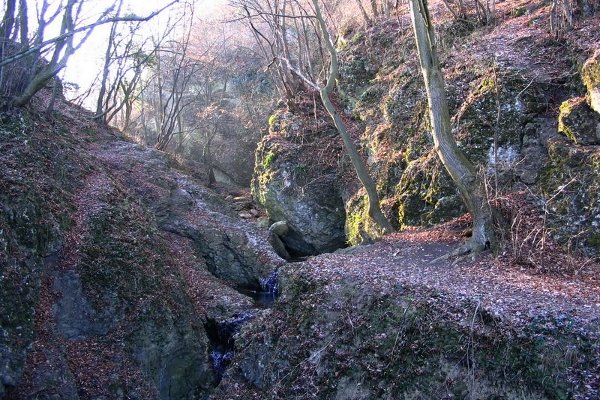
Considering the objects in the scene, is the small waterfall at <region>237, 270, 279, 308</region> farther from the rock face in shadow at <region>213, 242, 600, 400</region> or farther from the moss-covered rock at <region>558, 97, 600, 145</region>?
the moss-covered rock at <region>558, 97, 600, 145</region>

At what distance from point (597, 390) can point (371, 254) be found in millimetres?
5707

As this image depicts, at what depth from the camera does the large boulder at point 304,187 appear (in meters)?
17.0

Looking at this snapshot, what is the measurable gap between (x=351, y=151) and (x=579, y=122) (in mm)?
5198

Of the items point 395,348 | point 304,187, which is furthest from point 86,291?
point 304,187

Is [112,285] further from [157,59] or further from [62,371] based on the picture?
[157,59]

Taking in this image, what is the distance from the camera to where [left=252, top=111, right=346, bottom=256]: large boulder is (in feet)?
55.7

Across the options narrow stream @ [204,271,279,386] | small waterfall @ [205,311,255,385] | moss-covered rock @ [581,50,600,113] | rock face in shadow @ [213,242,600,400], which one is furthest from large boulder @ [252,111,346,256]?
moss-covered rock @ [581,50,600,113]

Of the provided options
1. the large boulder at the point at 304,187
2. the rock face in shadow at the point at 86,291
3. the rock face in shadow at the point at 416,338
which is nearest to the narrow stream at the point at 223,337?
the rock face in shadow at the point at 86,291

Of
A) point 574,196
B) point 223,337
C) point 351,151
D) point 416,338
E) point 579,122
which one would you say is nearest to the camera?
point 416,338

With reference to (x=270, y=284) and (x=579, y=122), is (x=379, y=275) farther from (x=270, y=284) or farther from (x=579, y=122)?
(x=270, y=284)

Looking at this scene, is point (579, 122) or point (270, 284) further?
point (270, 284)

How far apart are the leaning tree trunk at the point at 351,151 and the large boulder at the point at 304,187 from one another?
13.3 feet

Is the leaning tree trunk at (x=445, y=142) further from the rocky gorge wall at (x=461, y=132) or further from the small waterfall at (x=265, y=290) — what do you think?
the small waterfall at (x=265, y=290)

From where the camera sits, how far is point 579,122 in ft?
31.1
